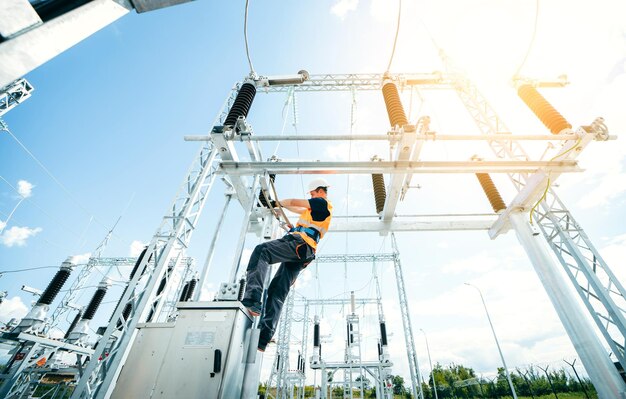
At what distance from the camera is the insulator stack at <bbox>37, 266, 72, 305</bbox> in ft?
37.3

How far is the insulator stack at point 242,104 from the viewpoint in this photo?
5.88 meters

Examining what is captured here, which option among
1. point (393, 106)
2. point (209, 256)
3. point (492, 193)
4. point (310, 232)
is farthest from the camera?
point (492, 193)

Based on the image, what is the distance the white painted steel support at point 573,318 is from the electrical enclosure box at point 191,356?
214 inches

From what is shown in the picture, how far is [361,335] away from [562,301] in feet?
46.7

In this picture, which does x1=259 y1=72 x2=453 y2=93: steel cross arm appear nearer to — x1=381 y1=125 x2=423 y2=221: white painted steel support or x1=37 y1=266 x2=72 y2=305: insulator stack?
x1=381 y1=125 x2=423 y2=221: white painted steel support

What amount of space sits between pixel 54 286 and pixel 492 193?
18.0 m

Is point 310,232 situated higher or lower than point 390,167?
lower

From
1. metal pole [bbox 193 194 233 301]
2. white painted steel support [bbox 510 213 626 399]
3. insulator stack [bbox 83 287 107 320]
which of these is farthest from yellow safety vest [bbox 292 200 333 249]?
insulator stack [bbox 83 287 107 320]

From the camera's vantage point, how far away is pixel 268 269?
3.46 m

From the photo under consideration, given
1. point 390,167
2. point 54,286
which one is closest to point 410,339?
point 390,167

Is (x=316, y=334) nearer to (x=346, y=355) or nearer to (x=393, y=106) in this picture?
(x=346, y=355)

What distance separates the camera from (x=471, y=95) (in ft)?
23.5

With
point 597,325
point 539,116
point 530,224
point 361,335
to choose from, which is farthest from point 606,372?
point 361,335

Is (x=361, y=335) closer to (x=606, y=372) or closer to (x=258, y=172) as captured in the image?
(x=606, y=372)
